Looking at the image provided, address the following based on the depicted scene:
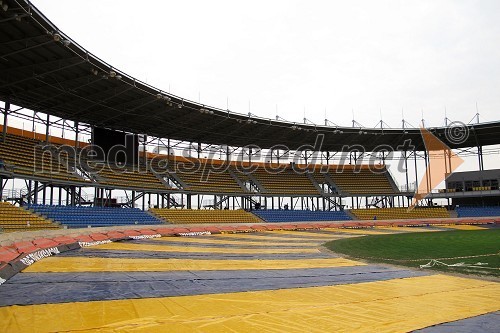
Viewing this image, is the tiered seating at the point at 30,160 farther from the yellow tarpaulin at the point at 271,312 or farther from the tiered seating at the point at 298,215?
the yellow tarpaulin at the point at 271,312

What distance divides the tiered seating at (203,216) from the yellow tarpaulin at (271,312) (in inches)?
1217

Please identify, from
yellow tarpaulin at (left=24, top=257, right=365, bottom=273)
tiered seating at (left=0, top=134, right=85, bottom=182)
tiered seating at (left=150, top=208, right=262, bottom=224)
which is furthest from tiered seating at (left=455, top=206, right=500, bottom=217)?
tiered seating at (left=0, top=134, right=85, bottom=182)

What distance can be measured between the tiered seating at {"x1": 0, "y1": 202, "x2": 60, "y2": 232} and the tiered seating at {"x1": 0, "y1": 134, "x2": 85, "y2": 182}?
4521 mm

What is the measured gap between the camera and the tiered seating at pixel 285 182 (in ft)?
176

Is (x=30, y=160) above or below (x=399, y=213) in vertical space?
above

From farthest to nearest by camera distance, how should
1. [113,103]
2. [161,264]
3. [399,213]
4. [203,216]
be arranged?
[399,213], [203,216], [113,103], [161,264]

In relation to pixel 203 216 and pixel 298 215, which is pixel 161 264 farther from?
pixel 298 215

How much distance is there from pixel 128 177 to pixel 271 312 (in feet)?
117

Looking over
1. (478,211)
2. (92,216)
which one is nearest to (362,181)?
(478,211)

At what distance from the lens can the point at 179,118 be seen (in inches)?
1594

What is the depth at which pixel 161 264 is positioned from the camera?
47.0ft

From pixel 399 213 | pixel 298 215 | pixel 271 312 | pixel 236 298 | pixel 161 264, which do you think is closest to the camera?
pixel 271 312

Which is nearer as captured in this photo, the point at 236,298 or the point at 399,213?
the point at 236,298

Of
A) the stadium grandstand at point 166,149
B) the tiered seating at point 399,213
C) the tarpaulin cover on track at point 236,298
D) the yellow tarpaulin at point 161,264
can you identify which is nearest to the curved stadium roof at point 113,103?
the stadium grandstand at point 166,149
